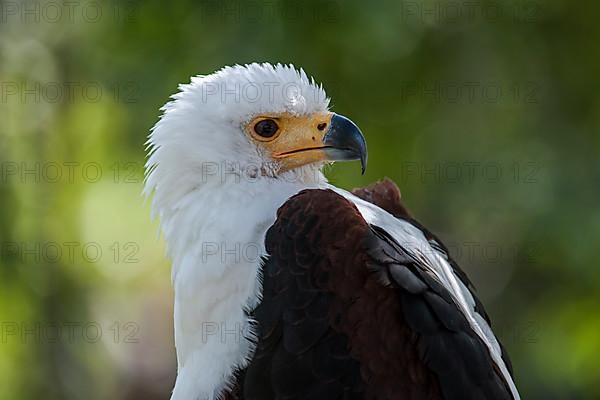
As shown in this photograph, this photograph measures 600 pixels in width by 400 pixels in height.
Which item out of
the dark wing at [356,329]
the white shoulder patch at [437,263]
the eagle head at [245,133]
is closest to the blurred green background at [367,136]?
the eagle head at [245,133]

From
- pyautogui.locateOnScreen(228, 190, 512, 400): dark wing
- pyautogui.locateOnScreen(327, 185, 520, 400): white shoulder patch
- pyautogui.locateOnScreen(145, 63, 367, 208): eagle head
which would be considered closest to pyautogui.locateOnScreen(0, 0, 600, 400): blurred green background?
pyautogui.locateOnScreen(145, 63, 367, 208): eagle head

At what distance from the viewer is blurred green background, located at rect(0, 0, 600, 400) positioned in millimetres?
8500

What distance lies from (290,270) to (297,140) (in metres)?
0.90

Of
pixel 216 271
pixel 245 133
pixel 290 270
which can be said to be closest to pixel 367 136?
pixel 245 133

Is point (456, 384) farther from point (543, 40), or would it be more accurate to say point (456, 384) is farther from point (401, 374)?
point (543, 40)

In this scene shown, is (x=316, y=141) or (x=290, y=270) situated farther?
(x=316, y=141)

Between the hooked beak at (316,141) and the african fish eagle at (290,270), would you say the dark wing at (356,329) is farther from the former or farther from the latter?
the hooked beak at (316,141)

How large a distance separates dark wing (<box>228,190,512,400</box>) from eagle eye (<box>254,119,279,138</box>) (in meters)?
0.72

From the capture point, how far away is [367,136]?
9250 millimetres

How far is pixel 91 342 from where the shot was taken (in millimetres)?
10648

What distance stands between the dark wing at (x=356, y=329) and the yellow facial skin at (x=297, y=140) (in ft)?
2.18

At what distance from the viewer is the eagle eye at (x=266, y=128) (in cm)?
482

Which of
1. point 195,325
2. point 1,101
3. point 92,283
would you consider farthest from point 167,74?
point 195,325

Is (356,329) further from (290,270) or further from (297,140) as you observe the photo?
(297,140)
